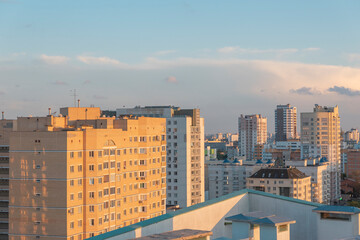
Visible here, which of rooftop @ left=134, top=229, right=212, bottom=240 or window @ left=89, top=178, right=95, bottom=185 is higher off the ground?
rooftop @ left=134, top=229, right=212, bottom=240

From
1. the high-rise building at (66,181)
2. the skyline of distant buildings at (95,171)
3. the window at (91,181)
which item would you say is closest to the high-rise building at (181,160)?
the skyline of distant buildings at (95,171)

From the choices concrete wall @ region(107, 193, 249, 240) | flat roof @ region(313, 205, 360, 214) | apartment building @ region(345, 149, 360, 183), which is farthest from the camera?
apartment building @ region(345, 149, 360, 183)

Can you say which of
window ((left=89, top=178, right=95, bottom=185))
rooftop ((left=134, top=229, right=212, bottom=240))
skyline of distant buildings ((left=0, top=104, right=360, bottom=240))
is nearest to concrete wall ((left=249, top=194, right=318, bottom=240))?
rooftop ((left=134, top=229, right=212, bottom=240))

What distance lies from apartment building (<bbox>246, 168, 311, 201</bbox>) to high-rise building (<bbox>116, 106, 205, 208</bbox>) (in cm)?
823

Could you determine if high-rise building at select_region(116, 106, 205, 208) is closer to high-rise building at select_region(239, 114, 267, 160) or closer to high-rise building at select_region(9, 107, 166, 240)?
high-rise building at select_region(9, 107, 166, 240)

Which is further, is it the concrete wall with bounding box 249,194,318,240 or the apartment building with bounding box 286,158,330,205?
the apartment building with bounding box 286,158,330,205

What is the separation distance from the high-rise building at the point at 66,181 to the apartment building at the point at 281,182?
3716 cm

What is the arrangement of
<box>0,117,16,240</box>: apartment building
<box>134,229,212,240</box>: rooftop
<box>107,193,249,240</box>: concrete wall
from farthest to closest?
<box>0,117,16,240</box>: apartment building, <box>107,193,249,240</box>: concrete wall, <box>134,229,212,240</box>: rooftop

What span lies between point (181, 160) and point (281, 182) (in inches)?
571

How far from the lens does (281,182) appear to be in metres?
78.5

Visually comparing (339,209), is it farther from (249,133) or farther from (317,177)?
(249,133)

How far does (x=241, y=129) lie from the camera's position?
18825 cm

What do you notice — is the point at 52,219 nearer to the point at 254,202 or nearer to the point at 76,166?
the point at 76,166

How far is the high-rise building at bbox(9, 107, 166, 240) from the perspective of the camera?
3647cm
